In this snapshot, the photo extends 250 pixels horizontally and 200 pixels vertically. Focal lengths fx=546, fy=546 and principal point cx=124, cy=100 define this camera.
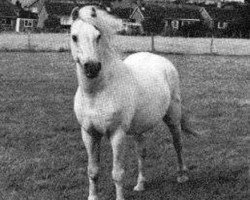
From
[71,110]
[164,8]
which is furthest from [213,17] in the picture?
[71,110]

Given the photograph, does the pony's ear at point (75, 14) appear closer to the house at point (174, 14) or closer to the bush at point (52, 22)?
the bush at point (52, 22)

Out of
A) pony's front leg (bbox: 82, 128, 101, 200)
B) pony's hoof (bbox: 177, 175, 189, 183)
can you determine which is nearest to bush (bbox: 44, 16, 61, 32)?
pony's hoof (bbox: 177, 175, 189, 183)

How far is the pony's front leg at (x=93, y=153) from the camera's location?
5.76 m

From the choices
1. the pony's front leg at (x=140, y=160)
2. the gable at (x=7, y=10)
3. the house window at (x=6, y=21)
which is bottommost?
the house window at (x=6, y=21)

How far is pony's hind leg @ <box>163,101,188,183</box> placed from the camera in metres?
6.96

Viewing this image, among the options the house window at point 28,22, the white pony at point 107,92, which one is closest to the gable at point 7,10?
the house window at point 28,22

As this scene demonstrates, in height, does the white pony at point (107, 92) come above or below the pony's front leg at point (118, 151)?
above

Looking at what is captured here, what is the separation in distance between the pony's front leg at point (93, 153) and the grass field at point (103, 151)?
36 centimetres

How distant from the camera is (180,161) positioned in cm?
715

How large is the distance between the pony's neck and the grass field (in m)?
1.49

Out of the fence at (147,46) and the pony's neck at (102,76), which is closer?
the pony's neck at (102,76)

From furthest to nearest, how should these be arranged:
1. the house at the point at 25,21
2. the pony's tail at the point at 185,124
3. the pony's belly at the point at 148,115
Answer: the house at the point at 25,21, the pony's tail at the point at 185,124, the pony's belly at the point at 148,115

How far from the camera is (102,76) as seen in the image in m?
5.50

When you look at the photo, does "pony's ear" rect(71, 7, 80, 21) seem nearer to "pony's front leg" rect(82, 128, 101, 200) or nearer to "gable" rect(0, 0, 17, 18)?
"pony's front leg" rect(82, 128, 101, 200)
